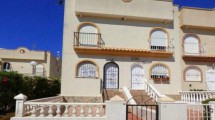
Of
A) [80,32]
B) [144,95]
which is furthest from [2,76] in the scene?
[144,95]

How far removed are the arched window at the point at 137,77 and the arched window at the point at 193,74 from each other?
447cm

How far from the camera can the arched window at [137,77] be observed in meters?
18.5

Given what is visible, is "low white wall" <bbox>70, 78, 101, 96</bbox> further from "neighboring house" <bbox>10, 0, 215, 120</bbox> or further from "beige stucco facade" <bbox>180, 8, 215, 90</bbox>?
"beige stucco facade" <bbox>180, 8, 215, 90</bbox>

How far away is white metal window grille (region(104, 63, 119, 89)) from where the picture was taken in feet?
59.6

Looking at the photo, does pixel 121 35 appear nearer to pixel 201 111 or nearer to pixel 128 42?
pixel 128 42

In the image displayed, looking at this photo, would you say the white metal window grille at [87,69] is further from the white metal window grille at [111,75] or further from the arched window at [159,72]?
the arched window at [159,72]

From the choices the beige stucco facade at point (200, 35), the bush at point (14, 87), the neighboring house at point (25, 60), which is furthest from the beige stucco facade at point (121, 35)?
the neighboring house at point (25, 60)

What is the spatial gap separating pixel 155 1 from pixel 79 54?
27.4 ft

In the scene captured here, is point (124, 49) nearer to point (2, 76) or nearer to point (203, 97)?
point (203, 97)

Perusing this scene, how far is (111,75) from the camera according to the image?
18.2 meters

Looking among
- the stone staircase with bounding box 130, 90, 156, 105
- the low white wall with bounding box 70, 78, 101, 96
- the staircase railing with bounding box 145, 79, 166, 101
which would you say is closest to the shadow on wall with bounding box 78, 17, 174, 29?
the low white wall with bounding box 70, 78, 101, 96

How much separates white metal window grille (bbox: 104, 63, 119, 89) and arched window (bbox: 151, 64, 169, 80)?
3.23 meters

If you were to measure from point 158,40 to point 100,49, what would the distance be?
5.51 m

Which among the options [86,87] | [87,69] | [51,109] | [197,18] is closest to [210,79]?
[197,18]
